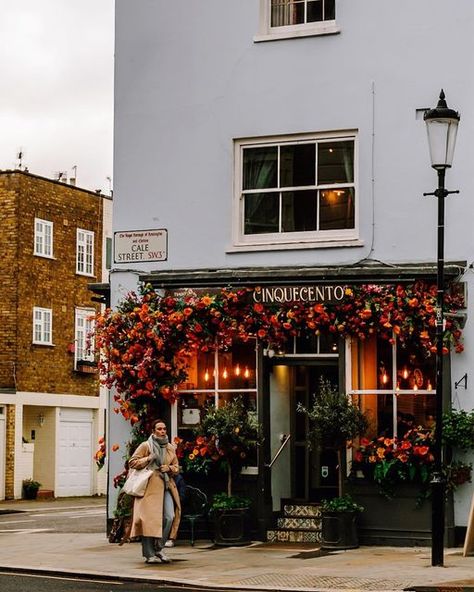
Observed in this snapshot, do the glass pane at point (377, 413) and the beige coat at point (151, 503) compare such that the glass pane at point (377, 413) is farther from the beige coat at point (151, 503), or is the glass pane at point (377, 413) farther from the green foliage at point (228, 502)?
the beige coat at point (151, 503)

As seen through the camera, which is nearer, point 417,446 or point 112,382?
point 417,446

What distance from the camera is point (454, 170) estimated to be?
60.4 feet

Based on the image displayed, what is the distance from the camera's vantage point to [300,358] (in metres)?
19.4

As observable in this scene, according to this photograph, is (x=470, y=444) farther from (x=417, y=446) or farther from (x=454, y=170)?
(x=454, y=170)

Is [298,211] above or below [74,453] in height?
above

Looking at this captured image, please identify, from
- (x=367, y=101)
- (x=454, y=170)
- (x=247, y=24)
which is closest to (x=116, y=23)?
(x=247, y=24)

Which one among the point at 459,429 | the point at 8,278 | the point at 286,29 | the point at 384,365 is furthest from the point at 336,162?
the point at 8,278

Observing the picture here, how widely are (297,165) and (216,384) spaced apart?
3.56 metres

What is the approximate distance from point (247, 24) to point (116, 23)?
2329 millimetres

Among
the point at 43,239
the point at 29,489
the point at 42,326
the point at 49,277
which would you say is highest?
the point at 43,239

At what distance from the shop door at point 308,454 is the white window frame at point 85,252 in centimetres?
2356

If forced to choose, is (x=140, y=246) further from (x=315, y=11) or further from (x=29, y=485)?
(x=29, y=485)

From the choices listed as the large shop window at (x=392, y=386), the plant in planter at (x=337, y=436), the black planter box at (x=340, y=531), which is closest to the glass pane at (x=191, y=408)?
the plant in planter at (x=337, y=436)

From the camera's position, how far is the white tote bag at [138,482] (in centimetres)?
1639
